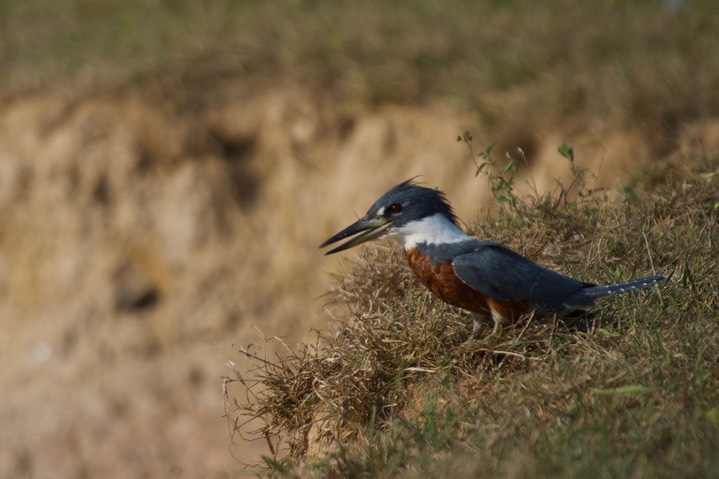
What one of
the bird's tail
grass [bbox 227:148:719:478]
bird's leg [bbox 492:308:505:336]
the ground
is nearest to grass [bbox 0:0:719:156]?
the ground

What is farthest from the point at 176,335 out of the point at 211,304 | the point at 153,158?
the point at 153,158

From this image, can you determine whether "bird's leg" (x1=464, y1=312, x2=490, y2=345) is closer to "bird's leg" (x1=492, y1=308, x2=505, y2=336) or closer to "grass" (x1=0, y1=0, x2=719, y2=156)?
"bird's leg" (x1=492, y1=308, x2=505, y2=336)

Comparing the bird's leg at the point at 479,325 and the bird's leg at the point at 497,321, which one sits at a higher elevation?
the bird's leg at the point at 479,325

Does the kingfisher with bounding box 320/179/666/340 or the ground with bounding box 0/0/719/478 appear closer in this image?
the kingfisher with bounding box 320/179/666/340

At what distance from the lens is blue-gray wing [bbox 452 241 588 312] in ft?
12.6

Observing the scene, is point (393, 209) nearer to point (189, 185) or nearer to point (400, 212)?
point (400, 212)

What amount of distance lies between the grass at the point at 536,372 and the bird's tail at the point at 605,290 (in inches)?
4.6

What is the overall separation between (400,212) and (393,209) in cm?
3

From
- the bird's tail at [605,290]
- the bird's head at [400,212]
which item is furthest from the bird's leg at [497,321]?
the bird's head at [400,212]

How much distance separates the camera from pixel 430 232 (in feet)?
13.3

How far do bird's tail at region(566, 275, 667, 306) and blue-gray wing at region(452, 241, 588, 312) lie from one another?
0.02 m

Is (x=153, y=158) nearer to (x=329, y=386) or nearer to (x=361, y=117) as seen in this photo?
(x=361, y=117)

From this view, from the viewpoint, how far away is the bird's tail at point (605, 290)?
150 inches

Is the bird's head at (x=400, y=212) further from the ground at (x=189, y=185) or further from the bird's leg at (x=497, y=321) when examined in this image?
the ground at (x=189, y=185)
